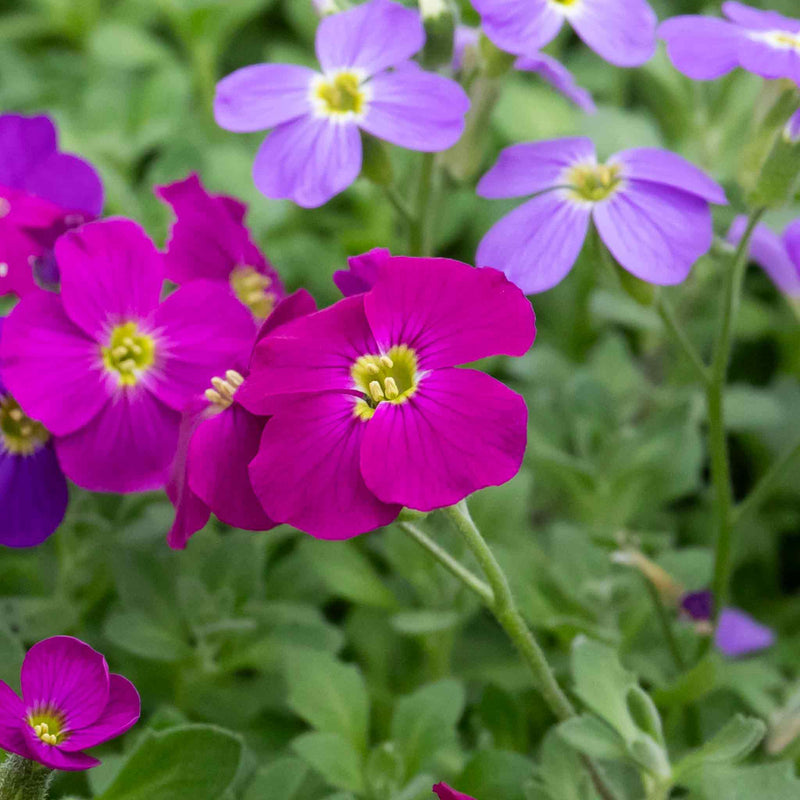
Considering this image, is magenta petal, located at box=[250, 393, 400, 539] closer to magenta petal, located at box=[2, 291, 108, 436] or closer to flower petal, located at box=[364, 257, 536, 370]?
flower petal, located at box=[364, 257, 536, 370]

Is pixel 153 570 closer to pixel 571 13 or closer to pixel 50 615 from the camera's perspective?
pixel 50 615

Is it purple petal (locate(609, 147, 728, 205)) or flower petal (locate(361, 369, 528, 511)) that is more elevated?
purple petal (locate(609, 147, 728, 205))

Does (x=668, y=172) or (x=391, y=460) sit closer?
(x=391, y=460)

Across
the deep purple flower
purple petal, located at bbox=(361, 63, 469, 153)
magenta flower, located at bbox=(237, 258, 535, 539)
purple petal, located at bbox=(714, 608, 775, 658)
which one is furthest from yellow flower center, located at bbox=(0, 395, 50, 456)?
purple petal, located at bbox=(714, 608, 775, 658)

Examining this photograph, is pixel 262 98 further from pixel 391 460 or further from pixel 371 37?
pixel 391 460

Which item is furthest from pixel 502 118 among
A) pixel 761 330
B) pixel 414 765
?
pixel 414 765

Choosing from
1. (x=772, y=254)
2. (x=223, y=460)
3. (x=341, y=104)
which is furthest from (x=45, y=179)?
(x=772, y=254)
